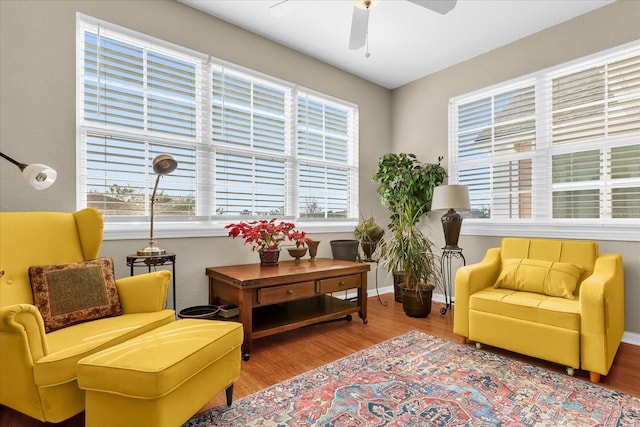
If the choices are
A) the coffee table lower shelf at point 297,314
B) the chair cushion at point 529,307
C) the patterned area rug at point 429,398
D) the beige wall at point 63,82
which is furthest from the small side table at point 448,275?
the beige wall at point 63,82

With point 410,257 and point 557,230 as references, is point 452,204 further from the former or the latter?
point 557,230

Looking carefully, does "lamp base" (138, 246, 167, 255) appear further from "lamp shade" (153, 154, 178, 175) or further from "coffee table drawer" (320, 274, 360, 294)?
"coffee table drawer" (320, 274, 360, 294)

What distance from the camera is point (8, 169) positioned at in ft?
7.45

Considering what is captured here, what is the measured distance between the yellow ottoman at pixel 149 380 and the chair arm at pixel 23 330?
25 centimetres

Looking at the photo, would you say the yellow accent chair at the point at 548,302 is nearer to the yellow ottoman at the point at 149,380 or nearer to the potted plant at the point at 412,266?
the potted plant at the point at 412,266

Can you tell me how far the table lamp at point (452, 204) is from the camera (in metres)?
3.47

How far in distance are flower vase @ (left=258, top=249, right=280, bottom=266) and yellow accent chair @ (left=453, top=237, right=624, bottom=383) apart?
160 centimetres

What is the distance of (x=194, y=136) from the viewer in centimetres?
310

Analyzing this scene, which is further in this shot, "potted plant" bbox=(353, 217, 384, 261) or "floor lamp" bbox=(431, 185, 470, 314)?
"potted plant" bbox=(353, 217, 384, 261)

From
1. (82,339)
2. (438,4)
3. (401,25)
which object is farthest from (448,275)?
(82,339)

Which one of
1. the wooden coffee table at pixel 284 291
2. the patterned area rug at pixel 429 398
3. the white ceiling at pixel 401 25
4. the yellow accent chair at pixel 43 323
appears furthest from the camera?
the white ceiling at pixel 401 25

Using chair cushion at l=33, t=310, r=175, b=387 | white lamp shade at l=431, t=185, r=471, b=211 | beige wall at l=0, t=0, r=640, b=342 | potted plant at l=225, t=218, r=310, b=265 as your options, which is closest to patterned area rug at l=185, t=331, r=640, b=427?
chair cushion at l=33, t=310, r=175, b=387

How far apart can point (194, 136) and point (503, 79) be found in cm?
325

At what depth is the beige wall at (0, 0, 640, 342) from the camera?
2318mm
